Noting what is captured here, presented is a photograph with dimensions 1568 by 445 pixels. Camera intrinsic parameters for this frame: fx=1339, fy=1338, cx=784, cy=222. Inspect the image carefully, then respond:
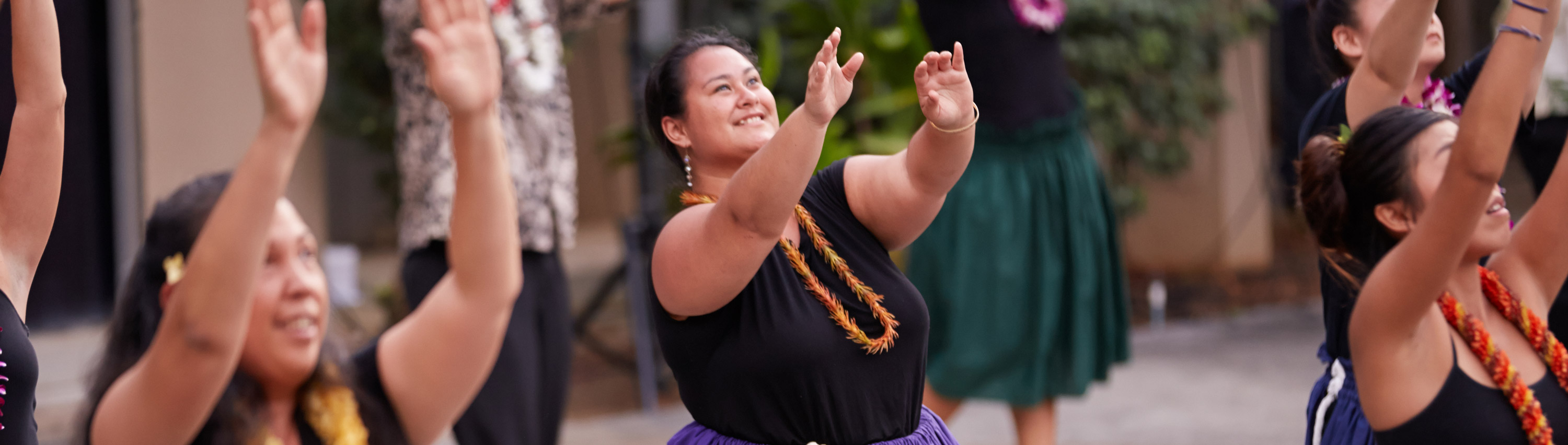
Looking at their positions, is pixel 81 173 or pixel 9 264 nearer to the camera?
pixel 9 264

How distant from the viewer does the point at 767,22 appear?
5906mm

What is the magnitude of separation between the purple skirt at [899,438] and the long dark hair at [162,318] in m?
0.71

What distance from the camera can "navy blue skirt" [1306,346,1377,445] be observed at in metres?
2.25

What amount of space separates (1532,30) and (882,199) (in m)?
0.94

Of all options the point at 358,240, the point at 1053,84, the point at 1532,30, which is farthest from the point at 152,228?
the point at 358,240

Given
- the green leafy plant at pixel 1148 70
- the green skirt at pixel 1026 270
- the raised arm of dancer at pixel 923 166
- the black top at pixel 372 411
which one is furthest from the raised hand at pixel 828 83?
the green leafy plant at pixel 1148 70

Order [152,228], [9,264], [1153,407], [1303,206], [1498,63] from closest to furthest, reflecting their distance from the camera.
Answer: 1. [152,228]
2. [1498,63]
3. [9,264]
4. [1303,206]
5. [1153,407]

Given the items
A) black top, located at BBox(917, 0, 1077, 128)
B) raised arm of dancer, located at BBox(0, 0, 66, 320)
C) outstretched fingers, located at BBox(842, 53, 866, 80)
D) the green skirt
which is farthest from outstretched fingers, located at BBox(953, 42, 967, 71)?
the green skirt

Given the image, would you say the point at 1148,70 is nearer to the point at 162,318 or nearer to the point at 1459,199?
the point at 1459,199

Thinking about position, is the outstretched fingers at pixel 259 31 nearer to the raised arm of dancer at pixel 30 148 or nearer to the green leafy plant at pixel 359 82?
the raised arm of dancer at pixel 30 148

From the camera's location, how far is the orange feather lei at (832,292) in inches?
80.3

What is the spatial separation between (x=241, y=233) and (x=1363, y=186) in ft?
4.78

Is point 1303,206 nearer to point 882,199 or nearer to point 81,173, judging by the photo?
point 882,199

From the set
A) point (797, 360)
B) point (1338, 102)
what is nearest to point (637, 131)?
point (1338, 102)
